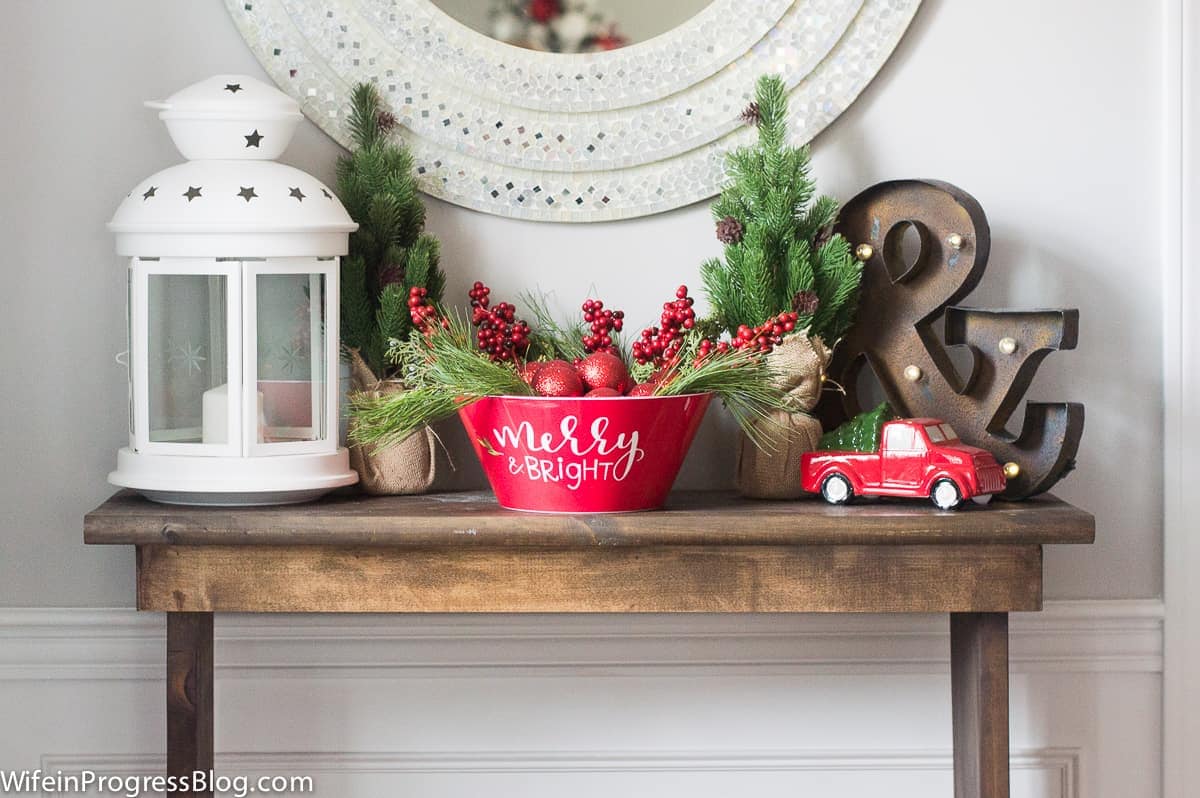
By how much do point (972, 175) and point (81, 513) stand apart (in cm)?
116

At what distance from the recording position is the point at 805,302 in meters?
1.33

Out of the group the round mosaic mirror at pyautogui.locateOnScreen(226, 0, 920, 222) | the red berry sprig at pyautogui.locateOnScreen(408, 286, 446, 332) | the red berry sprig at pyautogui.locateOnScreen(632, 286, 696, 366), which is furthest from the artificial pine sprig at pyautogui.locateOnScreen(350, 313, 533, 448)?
the round mosaic mirror at pyautogui.locateOnScreen(226, 0, 920, 222)

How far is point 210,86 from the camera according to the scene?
1266 mm

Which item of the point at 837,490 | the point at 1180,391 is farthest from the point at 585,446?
the point at 1180,391

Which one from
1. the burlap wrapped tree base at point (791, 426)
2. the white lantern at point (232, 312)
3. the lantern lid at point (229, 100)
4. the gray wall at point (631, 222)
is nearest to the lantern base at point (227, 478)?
the white lantern at point (232, 312)

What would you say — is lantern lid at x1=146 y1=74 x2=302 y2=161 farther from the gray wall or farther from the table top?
the table top

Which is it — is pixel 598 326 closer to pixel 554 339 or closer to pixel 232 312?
pixel 554 339

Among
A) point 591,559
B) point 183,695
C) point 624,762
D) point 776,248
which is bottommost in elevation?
point 624,762

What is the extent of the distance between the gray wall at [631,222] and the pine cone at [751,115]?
0.10m

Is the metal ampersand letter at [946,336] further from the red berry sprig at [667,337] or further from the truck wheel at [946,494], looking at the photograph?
the red berry sprig at [667,337]

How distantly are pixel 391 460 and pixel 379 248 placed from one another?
24 centimetres

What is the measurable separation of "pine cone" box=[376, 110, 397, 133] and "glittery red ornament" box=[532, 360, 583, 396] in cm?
41

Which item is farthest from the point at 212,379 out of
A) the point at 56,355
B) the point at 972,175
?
the point at 972,175

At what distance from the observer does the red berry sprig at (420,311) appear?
4.12 ft
